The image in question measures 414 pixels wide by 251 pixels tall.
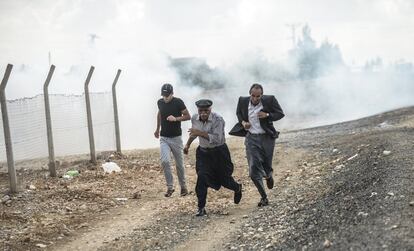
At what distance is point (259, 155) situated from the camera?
283 inches

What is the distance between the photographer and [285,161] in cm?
1151

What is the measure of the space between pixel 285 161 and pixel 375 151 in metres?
2.58

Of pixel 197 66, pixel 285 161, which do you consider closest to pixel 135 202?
pixel 285 161

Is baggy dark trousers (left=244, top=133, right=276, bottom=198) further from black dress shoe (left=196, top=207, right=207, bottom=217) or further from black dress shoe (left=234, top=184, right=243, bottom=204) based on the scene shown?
black dress shoe (left=196, top=207, right=207, bottom=217)

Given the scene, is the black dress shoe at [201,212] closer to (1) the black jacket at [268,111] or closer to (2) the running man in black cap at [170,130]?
(1) the black jacket at [268,111]

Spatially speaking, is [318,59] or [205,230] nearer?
[205,230]

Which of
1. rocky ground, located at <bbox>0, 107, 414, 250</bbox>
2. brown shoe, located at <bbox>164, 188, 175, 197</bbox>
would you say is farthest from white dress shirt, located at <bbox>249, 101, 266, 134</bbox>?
brown shoe, located at <bbox>164, 188, 175, 197</bbox>

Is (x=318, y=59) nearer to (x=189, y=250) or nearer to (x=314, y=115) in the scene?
(x=314, y=115)

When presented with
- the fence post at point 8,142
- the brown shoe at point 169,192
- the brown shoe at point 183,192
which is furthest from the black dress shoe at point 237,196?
the fence post at point 8,142

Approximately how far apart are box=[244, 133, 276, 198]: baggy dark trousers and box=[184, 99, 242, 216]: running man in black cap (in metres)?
0.29

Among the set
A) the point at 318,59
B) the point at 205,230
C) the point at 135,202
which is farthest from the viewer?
the point at 318,59

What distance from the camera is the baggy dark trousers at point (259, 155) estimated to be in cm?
712

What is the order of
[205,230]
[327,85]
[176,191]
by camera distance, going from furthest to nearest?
[327,85] → [176,191] → [205,230]

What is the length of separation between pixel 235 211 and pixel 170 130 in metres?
1.88
